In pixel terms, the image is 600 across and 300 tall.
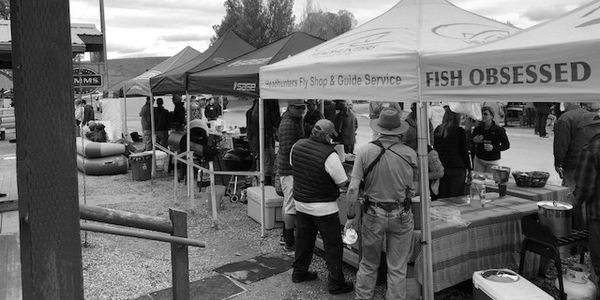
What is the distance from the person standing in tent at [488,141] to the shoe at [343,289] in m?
3.33

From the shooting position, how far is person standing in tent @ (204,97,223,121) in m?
19.5

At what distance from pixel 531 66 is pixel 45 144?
9.27ft

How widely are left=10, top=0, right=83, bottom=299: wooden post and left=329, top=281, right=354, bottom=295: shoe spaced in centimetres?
365

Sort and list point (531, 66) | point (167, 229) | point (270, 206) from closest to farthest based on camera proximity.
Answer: point (167, 229) → point (531, 66) → point (270, 206)

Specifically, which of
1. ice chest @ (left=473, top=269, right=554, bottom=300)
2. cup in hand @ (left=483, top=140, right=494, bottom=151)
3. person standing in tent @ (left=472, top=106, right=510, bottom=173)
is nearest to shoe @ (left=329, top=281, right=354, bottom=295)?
ice chest @ (left=473, top=269, right=554, bottom=300)

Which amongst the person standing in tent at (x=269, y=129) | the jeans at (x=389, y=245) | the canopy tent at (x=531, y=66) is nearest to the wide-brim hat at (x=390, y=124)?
the canopy tent at (x=531, y=66)

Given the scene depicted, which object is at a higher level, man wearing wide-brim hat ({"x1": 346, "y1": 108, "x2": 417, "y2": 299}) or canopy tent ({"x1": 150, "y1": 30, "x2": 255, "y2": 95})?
canopy tent ({"x1": 150, "y1": 30, "x2": 255, "y2": 95})

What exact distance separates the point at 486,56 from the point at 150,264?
4.47 m

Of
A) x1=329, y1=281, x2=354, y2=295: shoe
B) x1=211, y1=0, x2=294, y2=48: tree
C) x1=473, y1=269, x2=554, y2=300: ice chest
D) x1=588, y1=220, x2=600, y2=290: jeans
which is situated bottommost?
x1=329, y1=281, x2=354, y2=295: shoe

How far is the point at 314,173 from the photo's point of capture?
15.4ft

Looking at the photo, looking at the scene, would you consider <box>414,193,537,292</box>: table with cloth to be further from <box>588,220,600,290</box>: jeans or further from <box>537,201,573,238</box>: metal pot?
<box>588,220,600,290</box>: jeans

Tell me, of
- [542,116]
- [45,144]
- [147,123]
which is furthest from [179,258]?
[542,116]

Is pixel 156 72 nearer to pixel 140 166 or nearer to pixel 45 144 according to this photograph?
pixel 140 166

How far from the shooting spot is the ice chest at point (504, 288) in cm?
364
